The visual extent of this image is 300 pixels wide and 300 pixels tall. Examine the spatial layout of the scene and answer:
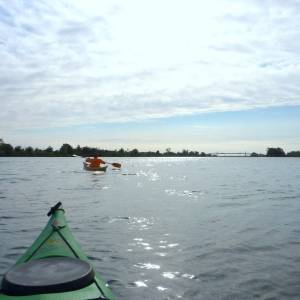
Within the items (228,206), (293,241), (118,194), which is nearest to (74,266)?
(293,241)

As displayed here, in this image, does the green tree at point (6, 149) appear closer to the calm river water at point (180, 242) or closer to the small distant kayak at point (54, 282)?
the calm river water at point (180, 242)

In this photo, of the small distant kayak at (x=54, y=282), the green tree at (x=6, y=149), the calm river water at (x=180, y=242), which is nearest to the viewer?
the small distant kayak at (x=54, y=282)

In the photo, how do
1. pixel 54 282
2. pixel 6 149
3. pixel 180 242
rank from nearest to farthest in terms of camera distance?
pixel 54 282, pixel 180 242, pixel 6 149

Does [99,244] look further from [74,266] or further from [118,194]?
[118,194]

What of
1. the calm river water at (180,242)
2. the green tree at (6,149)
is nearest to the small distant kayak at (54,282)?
the calm river water at (180,242)

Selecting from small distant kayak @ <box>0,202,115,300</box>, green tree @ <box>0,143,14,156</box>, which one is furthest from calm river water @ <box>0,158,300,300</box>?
Answer: green tree @ <box>0,143,14,156</box>

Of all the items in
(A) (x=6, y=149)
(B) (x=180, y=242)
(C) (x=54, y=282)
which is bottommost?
(B) (x=180, y=242)

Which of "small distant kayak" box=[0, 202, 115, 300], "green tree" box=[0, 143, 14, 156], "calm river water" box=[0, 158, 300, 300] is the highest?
"green tree" box=[0, 143, 14, 156]

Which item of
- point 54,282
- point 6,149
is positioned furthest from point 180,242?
point 6,149

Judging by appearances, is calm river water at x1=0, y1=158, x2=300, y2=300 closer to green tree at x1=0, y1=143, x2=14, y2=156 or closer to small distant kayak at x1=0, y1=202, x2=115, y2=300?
small distant kayak at x1=0, y1=202, x2=115, y2=300

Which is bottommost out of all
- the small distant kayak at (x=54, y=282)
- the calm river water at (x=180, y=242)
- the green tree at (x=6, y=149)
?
Result: the calm river water at (x=180, y=242)

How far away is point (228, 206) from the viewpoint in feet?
79.4

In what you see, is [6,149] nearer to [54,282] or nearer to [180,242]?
[180,242]

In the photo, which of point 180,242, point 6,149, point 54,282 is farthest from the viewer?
point 6,149
